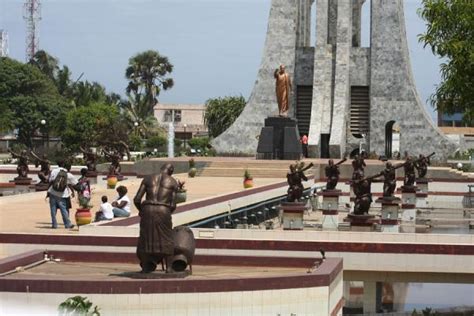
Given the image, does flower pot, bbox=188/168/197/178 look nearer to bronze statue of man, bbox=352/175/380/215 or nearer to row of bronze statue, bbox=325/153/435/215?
row of bronze statue, bbox=325/153/435/215

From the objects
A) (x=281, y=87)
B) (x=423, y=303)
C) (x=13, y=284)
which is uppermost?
(x=281, y=87)

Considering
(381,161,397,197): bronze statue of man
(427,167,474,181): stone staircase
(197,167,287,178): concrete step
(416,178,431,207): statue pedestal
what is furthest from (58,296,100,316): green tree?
(427,167,474,181): stone staircase

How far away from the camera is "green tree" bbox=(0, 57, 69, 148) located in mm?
70688

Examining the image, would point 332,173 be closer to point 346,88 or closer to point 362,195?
point 362,195

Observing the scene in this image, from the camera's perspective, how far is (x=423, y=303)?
23.2m

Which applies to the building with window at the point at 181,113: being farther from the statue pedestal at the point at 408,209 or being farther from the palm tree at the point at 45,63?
the statue pedestal at the point at 408,209

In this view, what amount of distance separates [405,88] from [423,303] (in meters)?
30.7

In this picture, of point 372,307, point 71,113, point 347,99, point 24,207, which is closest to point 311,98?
point 347,99

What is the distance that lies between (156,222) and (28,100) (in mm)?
59201

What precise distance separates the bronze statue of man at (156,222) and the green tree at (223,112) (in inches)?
2556

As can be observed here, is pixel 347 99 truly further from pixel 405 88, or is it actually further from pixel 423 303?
pixel 423 303

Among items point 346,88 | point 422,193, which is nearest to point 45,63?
point 346,88

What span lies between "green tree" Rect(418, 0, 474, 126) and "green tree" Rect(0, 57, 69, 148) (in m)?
49.4

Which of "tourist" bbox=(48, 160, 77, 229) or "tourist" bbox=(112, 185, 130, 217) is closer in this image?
"tourist" bbox=(48, 160, 77, 229)
